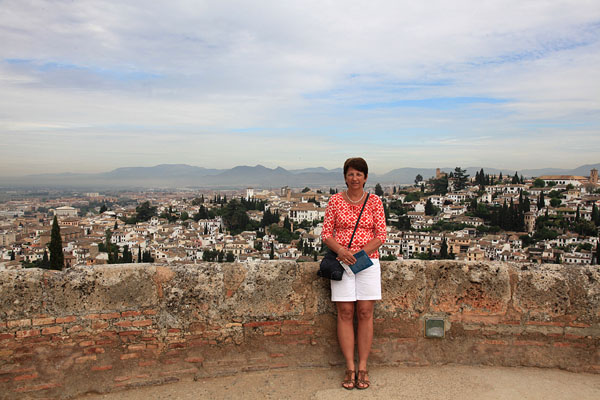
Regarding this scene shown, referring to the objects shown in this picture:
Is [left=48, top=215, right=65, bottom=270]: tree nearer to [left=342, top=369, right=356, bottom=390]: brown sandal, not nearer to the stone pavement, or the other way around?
the stone pavement

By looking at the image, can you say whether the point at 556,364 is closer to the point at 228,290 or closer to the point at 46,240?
the point at 228,290

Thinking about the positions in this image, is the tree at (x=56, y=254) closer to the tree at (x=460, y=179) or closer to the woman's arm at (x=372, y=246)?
the woman's arm at (x=372, y=246)

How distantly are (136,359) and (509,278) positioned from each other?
7.36 feet

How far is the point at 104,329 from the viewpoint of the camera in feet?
8.37

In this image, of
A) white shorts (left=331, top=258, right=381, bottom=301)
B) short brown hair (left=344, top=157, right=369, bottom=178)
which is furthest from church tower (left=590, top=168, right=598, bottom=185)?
white shorts (left=331, top=258, right=381, bottom=301)

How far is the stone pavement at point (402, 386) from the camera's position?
2453mm

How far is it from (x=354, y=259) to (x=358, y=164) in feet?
1.86

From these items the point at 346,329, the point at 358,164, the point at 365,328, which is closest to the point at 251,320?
the point at 346,329

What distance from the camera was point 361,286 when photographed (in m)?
2.64

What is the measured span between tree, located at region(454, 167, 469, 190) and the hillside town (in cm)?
24

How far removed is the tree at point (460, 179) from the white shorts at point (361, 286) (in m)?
99.0

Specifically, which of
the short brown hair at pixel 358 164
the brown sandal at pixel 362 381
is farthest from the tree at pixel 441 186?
the brown sandal at pixel 362 381

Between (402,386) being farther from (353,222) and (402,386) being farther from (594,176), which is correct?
(594,176)

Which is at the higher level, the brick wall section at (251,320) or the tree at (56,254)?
the brick wall section at (251,320)
